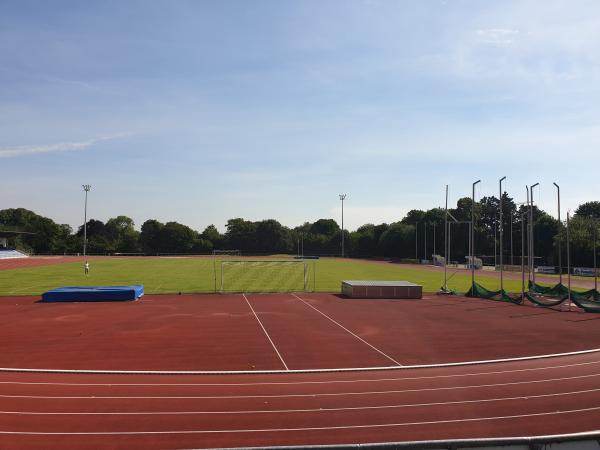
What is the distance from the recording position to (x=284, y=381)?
1608cm

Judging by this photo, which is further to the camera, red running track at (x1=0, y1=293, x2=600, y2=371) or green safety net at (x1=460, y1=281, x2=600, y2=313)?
green safety net at (x1=460, y1=281, x2=600, y2=313)

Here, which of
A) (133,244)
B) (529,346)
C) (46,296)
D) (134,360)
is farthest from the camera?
(133,244)

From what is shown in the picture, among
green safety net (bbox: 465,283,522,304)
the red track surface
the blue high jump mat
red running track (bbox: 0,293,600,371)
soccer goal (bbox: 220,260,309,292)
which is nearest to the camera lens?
the red track surface

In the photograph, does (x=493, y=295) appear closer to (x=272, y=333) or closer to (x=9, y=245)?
(x=272, y=333)

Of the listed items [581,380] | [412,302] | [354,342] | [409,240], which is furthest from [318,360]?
[409,240]

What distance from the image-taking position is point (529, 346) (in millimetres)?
21922

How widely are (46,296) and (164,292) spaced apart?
363 inches

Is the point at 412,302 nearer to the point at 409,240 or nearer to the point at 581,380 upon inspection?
the point at 581,380

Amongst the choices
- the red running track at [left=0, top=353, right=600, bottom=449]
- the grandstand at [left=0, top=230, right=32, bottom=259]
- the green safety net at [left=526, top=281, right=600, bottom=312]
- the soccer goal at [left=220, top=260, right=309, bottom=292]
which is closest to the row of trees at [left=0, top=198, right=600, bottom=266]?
the grandstand at [left=0, top=230, right=32, bottom=259]

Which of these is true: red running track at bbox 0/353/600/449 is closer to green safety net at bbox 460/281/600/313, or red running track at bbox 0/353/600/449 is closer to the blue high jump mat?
green safety net at bbox 460/281/600/313

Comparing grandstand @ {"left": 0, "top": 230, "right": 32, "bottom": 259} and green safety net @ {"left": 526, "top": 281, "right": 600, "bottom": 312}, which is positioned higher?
grandstand @ {"left": 0, "top": 230, "right": 32, "bottom": 259}

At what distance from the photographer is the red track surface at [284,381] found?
38.8 ft

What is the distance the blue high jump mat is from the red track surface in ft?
14.1

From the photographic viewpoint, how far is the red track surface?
38.8 feet
